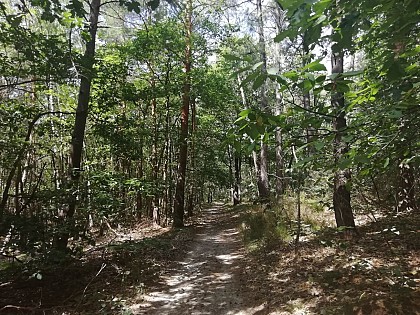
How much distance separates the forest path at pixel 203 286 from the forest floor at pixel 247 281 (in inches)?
0.8

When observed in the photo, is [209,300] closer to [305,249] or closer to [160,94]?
[305,249]

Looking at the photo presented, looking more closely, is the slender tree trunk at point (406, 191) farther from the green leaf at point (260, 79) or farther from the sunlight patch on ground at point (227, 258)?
the green leaf at point (260, 79)

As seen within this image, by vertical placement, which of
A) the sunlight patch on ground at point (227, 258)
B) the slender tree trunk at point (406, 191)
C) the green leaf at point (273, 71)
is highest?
the green leaf at point (273, 71)

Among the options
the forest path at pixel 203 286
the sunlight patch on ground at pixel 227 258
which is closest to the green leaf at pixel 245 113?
the forest path at pixel 203 286

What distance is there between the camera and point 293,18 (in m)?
1.69

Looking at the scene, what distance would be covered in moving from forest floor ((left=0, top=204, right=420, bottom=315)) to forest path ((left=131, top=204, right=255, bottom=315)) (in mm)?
20

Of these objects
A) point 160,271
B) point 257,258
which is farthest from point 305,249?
point 160,271

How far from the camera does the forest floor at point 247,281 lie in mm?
4539

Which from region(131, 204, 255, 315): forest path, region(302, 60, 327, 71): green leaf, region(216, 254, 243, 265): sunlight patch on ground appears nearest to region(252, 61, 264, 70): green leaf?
region(302, 60, 327, 71): green leaf

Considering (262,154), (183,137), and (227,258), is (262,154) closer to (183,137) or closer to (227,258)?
(183,137)

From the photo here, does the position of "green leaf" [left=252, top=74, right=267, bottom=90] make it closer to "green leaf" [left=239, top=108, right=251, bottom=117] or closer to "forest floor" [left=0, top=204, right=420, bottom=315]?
"green leaf" [left=239, top=108, right=251, bottom=117]

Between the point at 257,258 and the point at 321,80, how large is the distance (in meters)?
7.20

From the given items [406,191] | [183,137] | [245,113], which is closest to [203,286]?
[245,113]

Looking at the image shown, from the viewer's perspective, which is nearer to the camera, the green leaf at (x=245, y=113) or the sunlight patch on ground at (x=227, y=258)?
the green leaf at (x=245, y=113)
